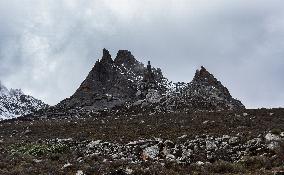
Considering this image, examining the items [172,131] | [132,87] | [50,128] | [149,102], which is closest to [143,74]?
[132,87]

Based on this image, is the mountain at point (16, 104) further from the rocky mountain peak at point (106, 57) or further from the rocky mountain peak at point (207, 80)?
the rocky mountain peak at point (207, 80)

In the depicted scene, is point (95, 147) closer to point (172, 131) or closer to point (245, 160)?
point (172, 131)

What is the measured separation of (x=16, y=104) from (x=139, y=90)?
53427 millimetres

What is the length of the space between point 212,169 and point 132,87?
219ft

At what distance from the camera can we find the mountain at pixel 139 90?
75125 millimetres

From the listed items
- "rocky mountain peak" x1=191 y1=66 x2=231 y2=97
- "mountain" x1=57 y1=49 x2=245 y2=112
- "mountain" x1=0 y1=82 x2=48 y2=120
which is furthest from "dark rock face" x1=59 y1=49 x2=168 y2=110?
"mountain" x1=0 y1=82 x2=48 y2=120

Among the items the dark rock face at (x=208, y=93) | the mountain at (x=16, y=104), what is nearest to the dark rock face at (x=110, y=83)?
the dark rock face at (x=208, y=93)

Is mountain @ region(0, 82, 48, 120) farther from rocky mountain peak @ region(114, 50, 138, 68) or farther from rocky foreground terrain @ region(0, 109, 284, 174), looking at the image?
rocky foreground terrain @ region(0, 109, 284, 174)

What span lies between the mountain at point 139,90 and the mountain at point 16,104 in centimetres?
3004

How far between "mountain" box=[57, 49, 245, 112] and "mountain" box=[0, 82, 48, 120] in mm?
30038

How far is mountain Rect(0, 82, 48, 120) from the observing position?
397 feet

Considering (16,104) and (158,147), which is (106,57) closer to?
(16,104)

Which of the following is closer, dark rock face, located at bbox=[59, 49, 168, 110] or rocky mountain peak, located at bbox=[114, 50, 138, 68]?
dark rock face, located at bbox=[59, 49, 168, 110]

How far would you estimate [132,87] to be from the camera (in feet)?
296
